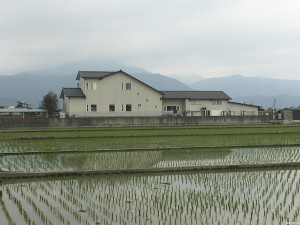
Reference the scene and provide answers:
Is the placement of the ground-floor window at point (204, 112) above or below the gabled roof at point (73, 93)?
below

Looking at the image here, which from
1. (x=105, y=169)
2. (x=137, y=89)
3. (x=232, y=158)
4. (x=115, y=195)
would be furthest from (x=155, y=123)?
(x=115, y=195)

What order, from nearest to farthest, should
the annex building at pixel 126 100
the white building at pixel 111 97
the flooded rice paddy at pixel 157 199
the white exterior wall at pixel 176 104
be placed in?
the flooded rice paddy at pixel 157 199 < the white building at pixel 111 97 < the annex building at pixel 126 100 < the white exterior wall at pixel 176 104

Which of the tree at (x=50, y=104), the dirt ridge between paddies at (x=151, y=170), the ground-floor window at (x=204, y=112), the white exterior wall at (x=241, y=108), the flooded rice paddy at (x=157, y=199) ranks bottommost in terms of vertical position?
the flooded rice paddy at (x=157, y=199)

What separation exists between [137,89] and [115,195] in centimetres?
3514

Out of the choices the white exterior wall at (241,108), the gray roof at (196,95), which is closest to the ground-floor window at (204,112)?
the gray roof at (196,95)

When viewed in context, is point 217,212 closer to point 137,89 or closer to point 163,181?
point 163,181

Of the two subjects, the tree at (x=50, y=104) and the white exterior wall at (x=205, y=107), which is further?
the tree at (x=50, y=104)

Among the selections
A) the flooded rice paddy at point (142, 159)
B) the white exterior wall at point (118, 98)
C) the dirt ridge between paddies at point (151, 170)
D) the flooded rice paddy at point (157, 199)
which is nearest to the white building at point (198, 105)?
the white exterior wall at point (118, 98)

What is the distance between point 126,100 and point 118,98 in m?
1.04

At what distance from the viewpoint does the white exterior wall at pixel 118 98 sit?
4106cm

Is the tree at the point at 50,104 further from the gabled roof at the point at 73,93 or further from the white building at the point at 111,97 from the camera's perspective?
the white building at the point at 111,97

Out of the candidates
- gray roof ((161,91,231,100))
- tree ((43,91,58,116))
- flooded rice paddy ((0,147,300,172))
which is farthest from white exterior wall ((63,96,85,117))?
flooded rice paddy ((0,147,300,172))

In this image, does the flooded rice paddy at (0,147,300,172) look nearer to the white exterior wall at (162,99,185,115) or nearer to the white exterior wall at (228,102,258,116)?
the white exterior wall at (162,99,185,115)

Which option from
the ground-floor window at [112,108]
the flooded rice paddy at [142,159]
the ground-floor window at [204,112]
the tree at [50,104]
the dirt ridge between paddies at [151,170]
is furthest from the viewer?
the tree at [50,104]
